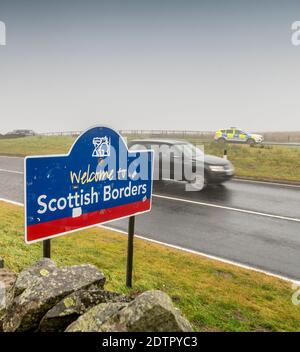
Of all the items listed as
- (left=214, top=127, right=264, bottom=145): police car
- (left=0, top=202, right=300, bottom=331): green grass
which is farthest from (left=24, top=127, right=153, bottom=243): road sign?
(left=214, top=127, right=264, bottom=145): police car

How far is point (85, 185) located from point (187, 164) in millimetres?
9500

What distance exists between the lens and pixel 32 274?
3.53m

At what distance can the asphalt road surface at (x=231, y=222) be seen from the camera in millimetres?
7199

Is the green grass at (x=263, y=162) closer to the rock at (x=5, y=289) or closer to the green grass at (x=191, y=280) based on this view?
the green grass at (x=191, y=280)

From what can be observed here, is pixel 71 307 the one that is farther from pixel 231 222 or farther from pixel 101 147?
pixel 231 222

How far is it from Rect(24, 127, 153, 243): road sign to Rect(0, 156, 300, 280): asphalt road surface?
2.94m

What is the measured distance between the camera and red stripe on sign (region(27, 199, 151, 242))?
12.8 ft

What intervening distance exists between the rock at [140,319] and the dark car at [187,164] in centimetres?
1095

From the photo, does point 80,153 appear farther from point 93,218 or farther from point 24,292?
point 24,292

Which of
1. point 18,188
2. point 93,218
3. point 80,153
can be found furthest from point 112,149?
point 18,188

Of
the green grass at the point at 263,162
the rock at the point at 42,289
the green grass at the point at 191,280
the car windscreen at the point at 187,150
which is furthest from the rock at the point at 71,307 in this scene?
the green grass at the point at 263,162

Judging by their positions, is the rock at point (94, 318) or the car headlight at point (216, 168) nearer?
the rock at point (94, 318)

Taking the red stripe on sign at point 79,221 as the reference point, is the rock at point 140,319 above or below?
below

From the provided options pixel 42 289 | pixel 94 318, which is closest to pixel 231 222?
pixel 42 289
